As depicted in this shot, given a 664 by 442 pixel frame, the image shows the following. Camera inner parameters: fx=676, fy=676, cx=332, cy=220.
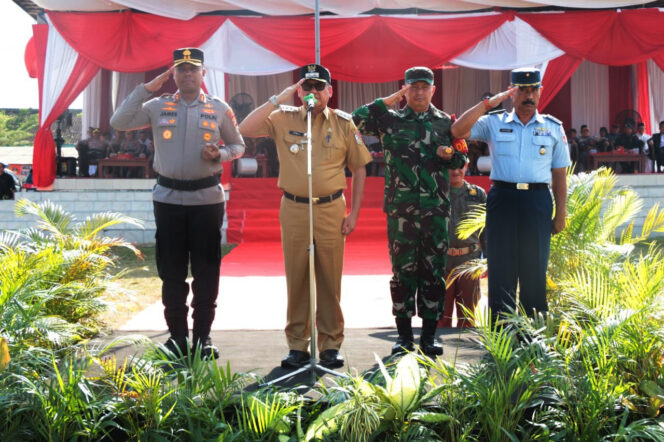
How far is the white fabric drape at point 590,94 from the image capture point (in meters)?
15.6

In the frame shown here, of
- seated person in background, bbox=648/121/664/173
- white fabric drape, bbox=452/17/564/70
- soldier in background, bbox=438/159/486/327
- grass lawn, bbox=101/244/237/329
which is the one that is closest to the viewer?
soldier in background, bbox=438/159/486/327

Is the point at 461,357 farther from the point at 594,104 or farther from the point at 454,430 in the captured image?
the point at 594,104

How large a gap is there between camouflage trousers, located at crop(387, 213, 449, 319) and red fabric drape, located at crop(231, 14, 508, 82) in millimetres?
8360

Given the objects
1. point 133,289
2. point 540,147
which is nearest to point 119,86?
point 133,289

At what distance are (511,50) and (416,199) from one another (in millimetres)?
9178

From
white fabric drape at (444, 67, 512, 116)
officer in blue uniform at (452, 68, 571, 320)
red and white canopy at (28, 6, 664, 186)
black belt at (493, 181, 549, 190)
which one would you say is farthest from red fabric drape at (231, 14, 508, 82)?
black belt at (493, 181, 549, 190)

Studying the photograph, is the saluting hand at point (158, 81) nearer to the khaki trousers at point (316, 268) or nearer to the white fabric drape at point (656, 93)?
the khaki trousers at point (316, 268)

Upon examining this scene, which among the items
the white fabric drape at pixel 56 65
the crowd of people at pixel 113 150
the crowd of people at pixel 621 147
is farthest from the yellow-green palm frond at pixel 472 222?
the white fabric drape at pixel 56 65

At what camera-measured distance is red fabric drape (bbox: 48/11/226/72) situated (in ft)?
38.3

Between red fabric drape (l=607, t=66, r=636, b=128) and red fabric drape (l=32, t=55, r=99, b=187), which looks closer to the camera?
red fabric drape (l=32, t=55, r=99, b=187)

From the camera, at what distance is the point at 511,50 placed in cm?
1218

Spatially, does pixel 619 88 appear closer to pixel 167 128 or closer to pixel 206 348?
pixel 167 128

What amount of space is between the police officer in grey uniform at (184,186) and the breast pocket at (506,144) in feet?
5.20

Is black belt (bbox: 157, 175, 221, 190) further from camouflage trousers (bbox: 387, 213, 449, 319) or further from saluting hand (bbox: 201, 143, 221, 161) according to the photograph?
camouflage trousers (bbox: 387, 213, 449, 319)
